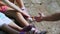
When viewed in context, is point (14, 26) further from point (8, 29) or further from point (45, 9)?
point (45, 9)

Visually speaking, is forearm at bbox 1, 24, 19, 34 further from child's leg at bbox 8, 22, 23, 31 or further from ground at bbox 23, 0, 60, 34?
ground at bbox 23, 0, 60, 34

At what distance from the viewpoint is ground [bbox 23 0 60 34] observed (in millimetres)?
2008

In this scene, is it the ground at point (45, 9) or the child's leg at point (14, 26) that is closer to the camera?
the child's leg at point (14, 26)

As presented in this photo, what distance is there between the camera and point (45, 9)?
2.36m

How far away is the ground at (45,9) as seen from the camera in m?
2.01

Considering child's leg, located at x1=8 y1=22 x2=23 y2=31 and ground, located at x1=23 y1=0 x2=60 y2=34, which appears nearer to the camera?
child's leg, located at x1=8 y1=22 x2=23 y2=31

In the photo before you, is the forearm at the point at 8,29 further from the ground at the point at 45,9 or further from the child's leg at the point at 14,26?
the ground at the point at 45,9

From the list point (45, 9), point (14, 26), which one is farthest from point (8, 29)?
point (45, 9)

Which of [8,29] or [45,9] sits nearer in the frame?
[8,29]

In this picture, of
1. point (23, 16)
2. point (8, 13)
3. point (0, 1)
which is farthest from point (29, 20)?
point (0, 1)

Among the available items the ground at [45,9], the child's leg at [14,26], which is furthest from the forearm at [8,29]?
the ground at [45,9]

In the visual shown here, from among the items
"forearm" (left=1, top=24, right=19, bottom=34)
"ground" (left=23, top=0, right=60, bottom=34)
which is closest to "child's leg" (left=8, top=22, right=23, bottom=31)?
"forearm" (left=1, top=24, right=19, bottom=34)

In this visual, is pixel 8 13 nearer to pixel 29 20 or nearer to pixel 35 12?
pixel 29 20

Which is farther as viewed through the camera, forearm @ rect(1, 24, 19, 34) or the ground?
the ground
